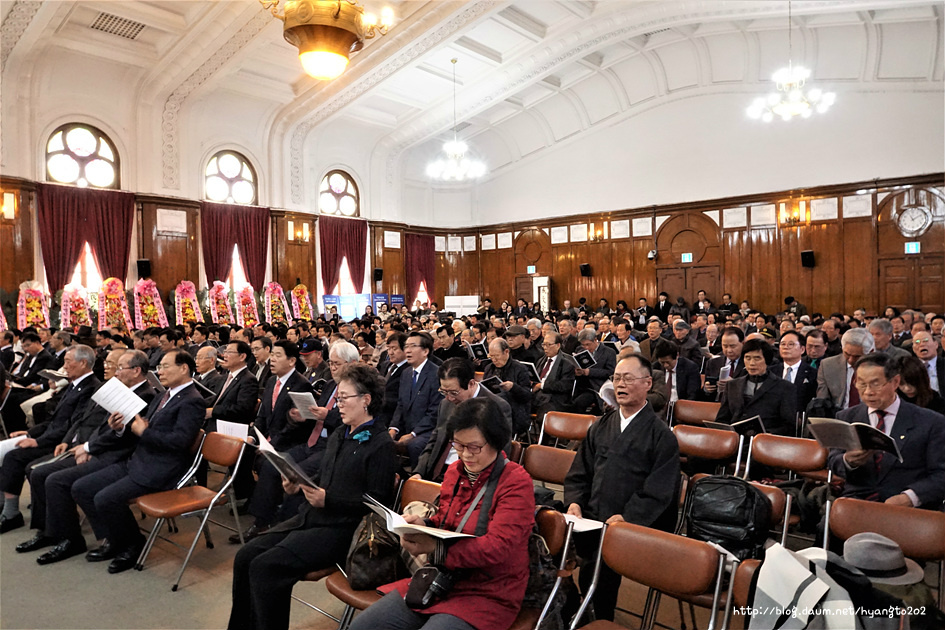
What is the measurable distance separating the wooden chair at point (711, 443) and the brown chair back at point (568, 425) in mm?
684

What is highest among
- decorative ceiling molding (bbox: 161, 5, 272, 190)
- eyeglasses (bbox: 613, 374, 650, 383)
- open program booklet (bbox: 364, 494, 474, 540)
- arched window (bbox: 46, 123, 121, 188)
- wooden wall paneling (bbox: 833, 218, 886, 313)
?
decorative ceiling molding (bbox: 161, 5, 272, 190)

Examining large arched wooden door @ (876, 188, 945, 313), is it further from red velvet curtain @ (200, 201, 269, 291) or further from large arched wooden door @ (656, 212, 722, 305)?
red velvet curtain @ (200, 201, 269, 291)

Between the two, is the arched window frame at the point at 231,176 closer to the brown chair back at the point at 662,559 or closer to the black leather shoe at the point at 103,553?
the black leather shoe at the point at 103,553

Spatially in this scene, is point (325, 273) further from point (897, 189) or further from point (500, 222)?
point (897, 189)

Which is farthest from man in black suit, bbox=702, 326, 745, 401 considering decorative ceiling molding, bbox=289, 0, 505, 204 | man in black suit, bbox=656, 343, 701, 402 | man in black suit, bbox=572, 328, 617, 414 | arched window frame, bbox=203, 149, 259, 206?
arched window frame, bbox=203, 149, 259, 206

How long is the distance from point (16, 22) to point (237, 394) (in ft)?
34.4

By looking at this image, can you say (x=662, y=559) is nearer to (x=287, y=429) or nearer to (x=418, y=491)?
(x=418, y=491)

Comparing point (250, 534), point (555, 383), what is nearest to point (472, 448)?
point (250, 534)

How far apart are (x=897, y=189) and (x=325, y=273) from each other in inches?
589

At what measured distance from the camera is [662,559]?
218cm

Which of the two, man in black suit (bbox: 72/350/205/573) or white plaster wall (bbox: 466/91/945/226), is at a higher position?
white plaster wall (bbox: 466/91/945/226)

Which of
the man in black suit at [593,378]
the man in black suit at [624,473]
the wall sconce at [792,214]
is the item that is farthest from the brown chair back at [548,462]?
the wall sconce at [792,214]

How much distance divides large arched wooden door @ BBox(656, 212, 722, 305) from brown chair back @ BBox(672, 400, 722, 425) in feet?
40.0

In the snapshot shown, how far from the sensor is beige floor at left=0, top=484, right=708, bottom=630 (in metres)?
3.10
